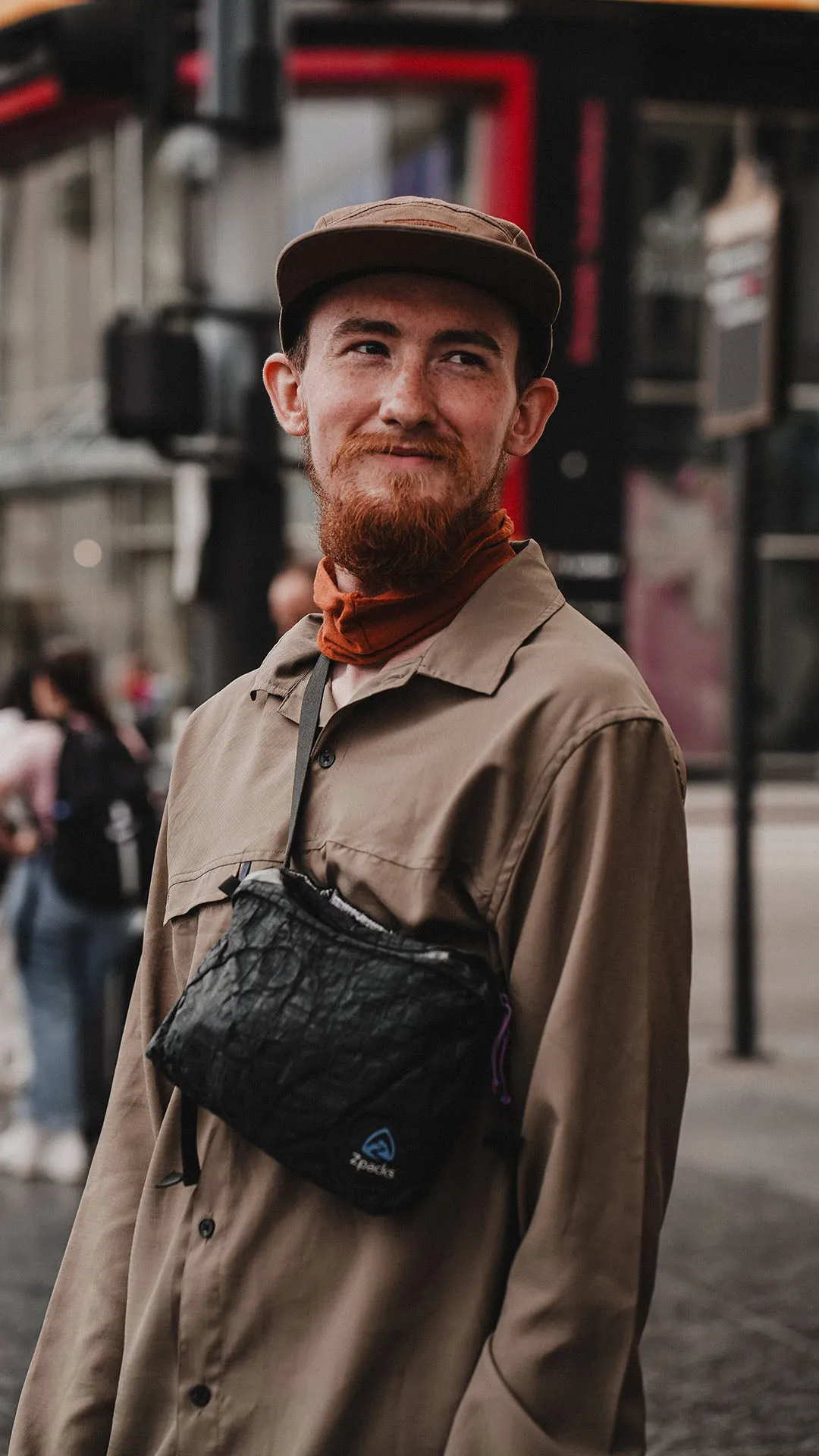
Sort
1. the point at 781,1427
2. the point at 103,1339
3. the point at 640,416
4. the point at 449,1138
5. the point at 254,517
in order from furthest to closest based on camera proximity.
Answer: the point at 640,416
the point at 254,517
the point at 781,1427
the point at 103,1339
the point at 449,1138

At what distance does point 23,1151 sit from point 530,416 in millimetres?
4719

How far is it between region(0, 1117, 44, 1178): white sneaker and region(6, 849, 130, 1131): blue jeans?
0.17 feet

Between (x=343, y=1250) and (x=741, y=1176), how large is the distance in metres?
4.36

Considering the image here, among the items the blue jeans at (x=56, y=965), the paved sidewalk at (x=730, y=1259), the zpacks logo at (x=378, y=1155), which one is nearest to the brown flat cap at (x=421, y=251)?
the zpacks logo at (x=378, y=1155)

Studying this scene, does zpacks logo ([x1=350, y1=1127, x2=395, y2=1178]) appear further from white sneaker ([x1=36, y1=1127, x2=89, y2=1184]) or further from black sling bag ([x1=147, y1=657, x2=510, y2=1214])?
white sneaker ([x1=36, y1=1127, x2=89, y2=1184])

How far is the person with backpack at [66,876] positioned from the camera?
588 centimetres

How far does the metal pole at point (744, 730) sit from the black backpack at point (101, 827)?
2970 mm

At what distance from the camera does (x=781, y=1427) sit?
12.6 feet

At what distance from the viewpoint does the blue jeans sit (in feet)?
19.9

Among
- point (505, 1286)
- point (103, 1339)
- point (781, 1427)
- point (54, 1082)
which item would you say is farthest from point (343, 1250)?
point (54, 1082)

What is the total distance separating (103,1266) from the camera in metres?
1.94

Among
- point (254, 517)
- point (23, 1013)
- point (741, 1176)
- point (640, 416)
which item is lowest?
point (741, 1176)

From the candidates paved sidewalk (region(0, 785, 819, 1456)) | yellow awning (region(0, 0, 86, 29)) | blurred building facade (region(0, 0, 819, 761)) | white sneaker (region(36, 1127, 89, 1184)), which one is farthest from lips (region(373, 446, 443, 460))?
yellow awning (region(0, 0, 86, 29))

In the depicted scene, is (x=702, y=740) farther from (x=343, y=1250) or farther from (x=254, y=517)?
(x=343, y=1250)
